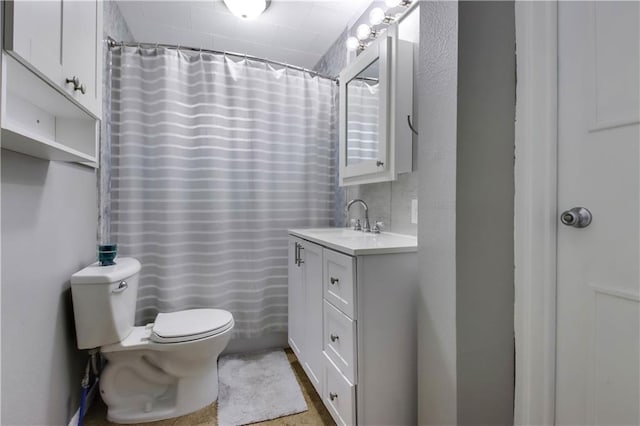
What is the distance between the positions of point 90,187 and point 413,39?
183cm

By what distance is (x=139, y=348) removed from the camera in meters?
1.45

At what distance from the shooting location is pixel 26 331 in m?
1.06

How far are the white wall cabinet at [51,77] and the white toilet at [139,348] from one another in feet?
1.89

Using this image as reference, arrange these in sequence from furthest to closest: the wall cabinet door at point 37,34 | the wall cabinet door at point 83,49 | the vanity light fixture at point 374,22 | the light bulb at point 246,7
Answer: the light bulb at point 246,7 < the vanity light fixture at point 374,22 < the wall cabinet door at point 83,49 < the wall cabinet door at point 37,34

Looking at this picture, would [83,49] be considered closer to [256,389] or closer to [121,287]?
[121,287]

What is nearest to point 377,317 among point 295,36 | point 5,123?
point 5,123

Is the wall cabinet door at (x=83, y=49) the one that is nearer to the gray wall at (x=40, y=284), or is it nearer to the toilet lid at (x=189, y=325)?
the gray wall at (x=40, y=284)

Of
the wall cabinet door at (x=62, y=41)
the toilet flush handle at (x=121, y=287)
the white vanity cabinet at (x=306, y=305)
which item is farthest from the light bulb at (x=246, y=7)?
the toilet flush handle at (x=121, y=287)

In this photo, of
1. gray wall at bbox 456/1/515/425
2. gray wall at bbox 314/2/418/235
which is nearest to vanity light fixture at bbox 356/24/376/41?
gray wall at bbox 314/2/418/235

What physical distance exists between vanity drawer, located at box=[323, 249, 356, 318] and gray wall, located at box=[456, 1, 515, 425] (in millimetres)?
434

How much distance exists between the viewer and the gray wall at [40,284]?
98cm

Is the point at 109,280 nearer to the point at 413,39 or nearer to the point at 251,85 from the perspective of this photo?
the point at 251,85

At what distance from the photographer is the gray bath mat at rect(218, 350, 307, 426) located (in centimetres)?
151

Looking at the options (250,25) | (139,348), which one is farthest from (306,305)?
(250,25)
